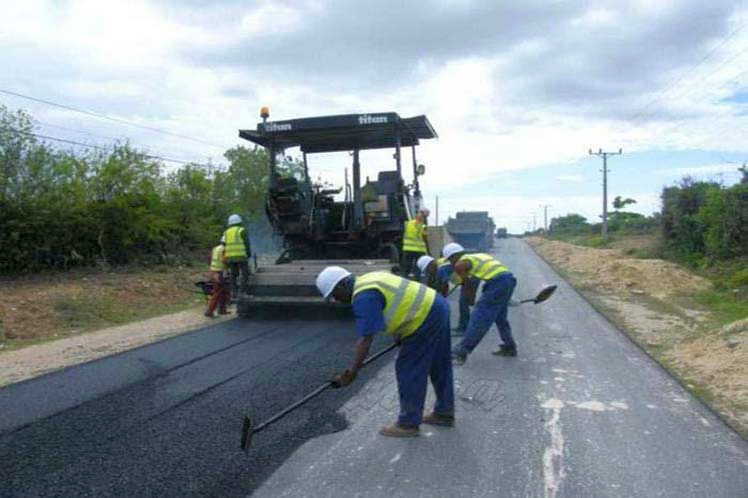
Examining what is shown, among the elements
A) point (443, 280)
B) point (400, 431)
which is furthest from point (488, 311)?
point (400, 431)

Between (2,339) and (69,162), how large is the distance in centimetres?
572

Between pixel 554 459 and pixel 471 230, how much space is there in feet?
94.5

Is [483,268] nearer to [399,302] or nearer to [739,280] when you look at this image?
[399,302]

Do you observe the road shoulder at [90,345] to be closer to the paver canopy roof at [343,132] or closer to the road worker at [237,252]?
the road worker at [237,252]

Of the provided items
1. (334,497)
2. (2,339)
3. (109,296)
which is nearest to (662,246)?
(109,296)

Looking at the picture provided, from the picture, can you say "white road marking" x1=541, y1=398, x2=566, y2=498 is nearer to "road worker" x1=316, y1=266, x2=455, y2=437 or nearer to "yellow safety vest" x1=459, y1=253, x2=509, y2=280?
"road worker" x1=316, y1=266, x2=455, y2=437

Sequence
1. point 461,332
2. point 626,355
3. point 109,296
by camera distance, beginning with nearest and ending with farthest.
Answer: point 626,355 < point 461,332 < point 109,296

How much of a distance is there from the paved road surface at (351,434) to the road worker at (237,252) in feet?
9.31

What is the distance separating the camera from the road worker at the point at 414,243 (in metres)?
10.1

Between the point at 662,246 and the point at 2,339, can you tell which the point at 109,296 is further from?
the point at 662,246

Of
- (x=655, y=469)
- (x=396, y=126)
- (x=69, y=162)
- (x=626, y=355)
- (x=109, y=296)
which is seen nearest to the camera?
(x=655, y=469)

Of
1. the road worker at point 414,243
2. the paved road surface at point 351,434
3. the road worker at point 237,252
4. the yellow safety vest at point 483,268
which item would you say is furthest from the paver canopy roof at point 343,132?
the paved road surface at point 351,434

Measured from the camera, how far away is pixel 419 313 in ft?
14.9

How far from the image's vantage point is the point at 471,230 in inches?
1288
